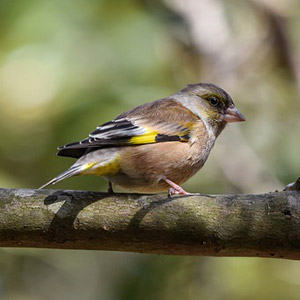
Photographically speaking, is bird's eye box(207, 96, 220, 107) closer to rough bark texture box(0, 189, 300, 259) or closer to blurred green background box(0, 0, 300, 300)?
blurred green background box(0, 0, 300, 300)

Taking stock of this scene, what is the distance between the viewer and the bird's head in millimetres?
5027

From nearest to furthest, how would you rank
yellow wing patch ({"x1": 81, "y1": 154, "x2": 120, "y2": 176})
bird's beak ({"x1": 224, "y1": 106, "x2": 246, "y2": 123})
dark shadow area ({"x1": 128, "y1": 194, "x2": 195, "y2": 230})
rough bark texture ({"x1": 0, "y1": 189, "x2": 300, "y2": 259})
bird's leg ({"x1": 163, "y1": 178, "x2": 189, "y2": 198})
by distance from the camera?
rough bark texture ({"x1": 0, "y1": 189, "x2": 300, "y2": 259}) < dark shadow area ({"x1": 128, "y1": 194, "x2": 195, "y2": 230}) < yellow wing patch ({"x1": 81, "y1": 154, "x2": 120, "y2": 176}) < bird's leg ({"x1": 163, "y1": 178, "x2": 189, "y2": 198}) < bird's beak ({"x1": 224, "y1": 106, "x2": 246, "y2": 123})

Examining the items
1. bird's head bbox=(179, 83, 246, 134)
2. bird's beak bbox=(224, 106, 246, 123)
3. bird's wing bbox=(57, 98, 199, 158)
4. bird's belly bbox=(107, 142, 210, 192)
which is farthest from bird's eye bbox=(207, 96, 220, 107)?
bird's belly bbox=(107, 142, 210, 192)

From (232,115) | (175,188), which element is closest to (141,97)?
(232,115)

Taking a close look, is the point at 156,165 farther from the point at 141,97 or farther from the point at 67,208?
the point at 141,97

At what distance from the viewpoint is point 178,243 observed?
123 inches

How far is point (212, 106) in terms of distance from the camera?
511cm

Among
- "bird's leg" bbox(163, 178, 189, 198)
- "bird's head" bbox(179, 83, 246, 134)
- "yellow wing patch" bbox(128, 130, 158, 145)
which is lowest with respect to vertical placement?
"bird's leg" bbox(163, 178, 189, 198)

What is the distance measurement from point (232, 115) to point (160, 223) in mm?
2140

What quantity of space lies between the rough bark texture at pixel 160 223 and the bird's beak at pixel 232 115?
1.88 m

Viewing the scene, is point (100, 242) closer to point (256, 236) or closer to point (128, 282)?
point (256, 236)

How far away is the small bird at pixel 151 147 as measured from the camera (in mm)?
4000

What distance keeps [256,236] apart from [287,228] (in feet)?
0.54

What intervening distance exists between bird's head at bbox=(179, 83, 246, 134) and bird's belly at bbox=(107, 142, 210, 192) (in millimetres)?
588
